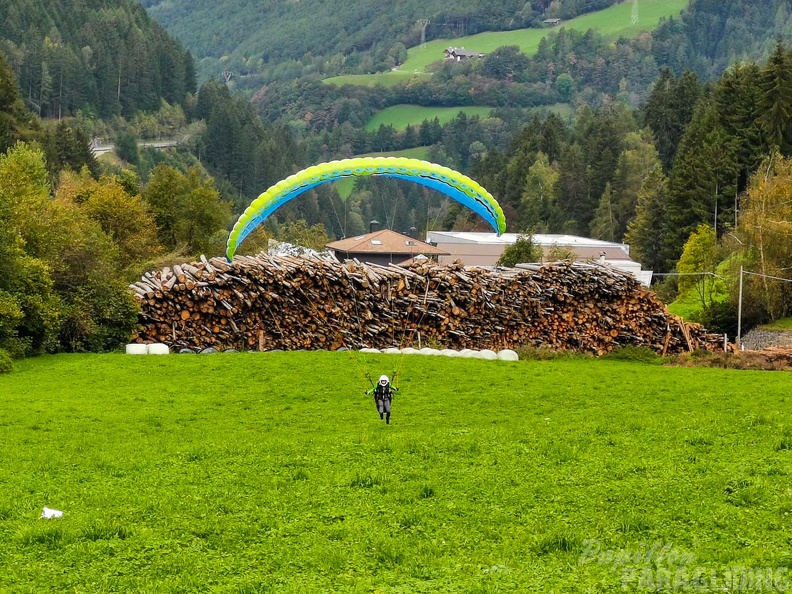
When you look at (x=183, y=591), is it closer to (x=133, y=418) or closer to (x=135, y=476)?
(x=135, y=476)

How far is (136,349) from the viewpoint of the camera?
102 ft

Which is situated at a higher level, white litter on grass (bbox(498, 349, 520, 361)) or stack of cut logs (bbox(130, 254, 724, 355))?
stack of cut logs (bbox(130, 254, 724, 355))

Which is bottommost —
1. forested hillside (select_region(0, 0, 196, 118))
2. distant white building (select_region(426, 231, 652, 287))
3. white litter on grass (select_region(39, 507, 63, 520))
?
distant white building (select_region(426, 231, 652, 287))

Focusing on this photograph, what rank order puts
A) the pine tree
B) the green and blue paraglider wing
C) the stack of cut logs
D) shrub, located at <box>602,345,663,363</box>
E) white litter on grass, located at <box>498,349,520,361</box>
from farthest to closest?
1. the pine tree
2. shrub, located at <box>602,345,663,363</box>
3. the stack of cut logs
4. white litter on grass, located at <box>498,349,520,361</box>
5. the green and blue paraglider wing

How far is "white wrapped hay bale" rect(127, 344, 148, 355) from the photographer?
3092 centimetres

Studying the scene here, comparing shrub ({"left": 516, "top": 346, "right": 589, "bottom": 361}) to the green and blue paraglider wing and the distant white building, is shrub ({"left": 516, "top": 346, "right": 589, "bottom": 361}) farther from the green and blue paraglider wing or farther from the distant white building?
the distant white building

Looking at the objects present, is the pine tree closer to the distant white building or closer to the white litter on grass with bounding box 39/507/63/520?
the distant white building

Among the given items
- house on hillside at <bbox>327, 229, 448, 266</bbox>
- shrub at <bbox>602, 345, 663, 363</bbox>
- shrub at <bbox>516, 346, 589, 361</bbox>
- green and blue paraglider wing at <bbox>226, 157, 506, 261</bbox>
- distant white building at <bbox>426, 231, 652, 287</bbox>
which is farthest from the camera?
distant white building at <bbox>426, 231, 652, 287</bbox>

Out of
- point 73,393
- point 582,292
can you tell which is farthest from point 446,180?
point 582,292

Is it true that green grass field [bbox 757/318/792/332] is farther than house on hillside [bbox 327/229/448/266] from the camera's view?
No

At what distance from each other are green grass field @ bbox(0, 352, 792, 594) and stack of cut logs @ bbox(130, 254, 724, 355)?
11.0m

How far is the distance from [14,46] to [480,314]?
16359 cm

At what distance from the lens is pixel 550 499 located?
39.5 ft

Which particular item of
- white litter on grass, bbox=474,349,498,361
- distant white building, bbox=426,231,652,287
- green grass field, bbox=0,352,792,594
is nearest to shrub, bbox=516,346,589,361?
white litter on grass, bbox=474,349,498,361
